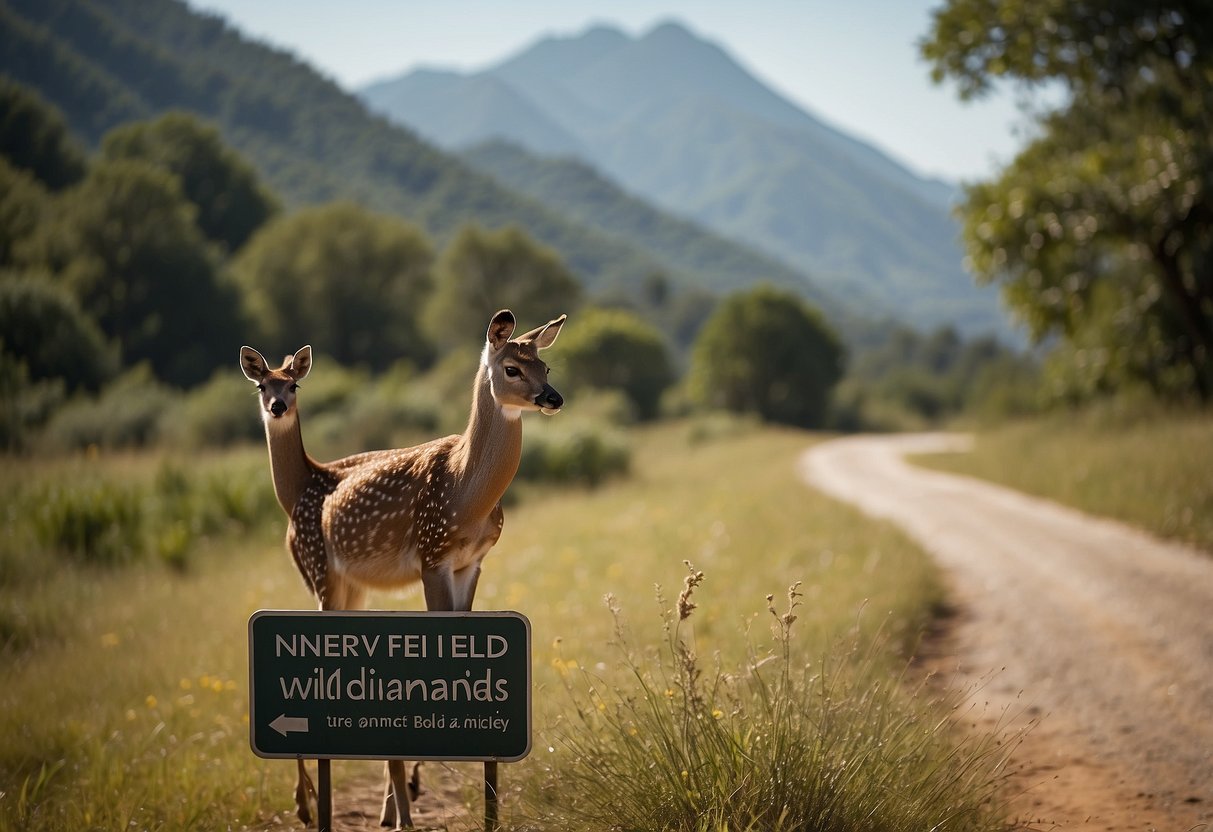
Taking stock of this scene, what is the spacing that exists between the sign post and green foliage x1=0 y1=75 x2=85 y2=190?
25.8m

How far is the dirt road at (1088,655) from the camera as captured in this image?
548 centimetres

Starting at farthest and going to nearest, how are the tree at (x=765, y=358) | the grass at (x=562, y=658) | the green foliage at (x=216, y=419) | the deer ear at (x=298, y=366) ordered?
the tree at (x=765, y=358)
the green foliage at (x=216, y=419)
the deer ear at (x=298, y=366)
the grass at (x=562, y=658)

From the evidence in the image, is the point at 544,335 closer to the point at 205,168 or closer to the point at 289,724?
the point at 289,724

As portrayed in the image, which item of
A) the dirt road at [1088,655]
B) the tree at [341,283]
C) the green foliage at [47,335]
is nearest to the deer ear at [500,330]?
the dirt road at [1088,655]

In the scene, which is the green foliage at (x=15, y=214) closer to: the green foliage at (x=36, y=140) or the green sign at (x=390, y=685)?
the green foliage at (x=36, y=140)

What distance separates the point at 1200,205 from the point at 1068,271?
11.5 feet

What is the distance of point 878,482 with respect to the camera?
21250 mm

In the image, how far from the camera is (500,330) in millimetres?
4297

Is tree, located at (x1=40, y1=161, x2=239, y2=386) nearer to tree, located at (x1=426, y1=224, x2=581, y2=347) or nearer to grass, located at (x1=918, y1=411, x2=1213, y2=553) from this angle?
grass, located at (x1=918, y1=411, x2=1213, y2=553)

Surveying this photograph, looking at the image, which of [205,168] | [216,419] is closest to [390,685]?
[216,419]

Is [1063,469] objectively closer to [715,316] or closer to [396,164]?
[715,316]

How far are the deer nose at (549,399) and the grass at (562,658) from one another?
4.11 ft

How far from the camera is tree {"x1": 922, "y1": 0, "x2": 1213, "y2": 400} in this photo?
16328mm

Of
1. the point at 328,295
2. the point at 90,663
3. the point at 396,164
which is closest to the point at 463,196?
the point at 396,164
